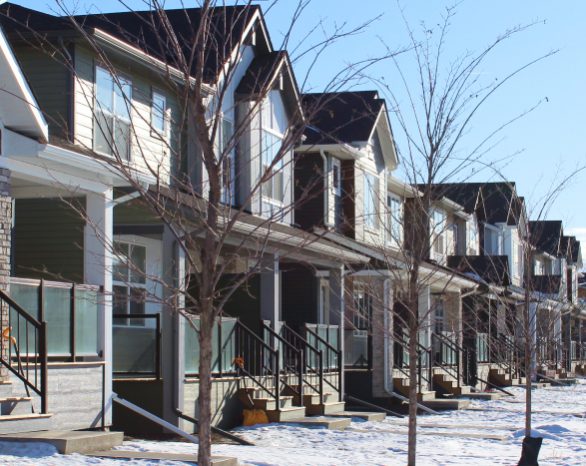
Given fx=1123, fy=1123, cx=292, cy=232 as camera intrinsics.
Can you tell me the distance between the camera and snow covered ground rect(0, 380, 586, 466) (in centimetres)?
1444

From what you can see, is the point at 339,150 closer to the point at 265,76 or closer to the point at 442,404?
the point at 265,76

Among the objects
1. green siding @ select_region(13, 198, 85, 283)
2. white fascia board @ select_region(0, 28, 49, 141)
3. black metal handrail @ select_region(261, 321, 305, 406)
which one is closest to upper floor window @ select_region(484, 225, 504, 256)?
black metal handrail @ select_region(261, 321, 305, 406)

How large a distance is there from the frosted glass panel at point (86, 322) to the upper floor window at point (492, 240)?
3466 cm

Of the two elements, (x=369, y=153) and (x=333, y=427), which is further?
(x=369, y=153)

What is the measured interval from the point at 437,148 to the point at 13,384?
238 inches

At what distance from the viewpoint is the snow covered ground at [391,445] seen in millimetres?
14436

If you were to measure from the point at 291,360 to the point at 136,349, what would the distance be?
579 centimetres

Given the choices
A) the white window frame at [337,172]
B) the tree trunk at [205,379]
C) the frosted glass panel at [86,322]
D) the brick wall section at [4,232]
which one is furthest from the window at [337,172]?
the tree trunk at [205,379]

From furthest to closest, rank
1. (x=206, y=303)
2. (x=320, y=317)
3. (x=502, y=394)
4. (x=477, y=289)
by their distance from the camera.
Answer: (x=477, y=289) → (x=502, y=394) → (x=320, y=317) → (x=206, y=303)

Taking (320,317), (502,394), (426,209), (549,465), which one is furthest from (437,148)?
(502,394)

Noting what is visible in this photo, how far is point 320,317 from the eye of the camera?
27625 mm

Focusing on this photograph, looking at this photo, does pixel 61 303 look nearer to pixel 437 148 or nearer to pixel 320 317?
pixel 437 148

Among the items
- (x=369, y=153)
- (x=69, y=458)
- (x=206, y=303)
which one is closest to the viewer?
(x=206, y=303)

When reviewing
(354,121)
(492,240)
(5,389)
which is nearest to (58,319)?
(5,389)
